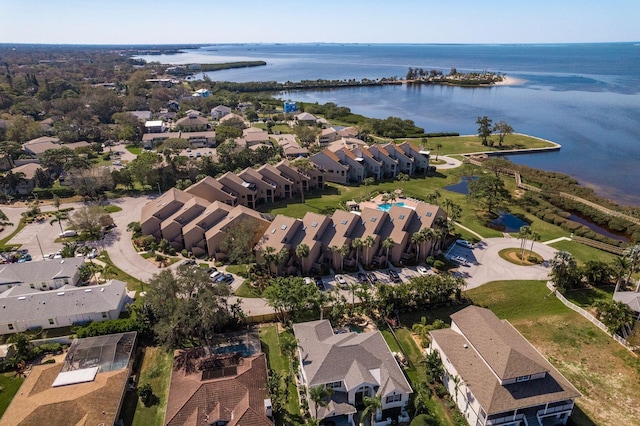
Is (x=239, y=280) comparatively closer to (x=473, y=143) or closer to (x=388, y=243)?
(x=388, y=243)

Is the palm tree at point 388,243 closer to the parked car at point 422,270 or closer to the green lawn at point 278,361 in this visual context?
the parked car at point 422,270

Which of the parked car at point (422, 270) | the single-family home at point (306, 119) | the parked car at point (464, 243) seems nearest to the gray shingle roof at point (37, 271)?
the parked car at point (422, 270)

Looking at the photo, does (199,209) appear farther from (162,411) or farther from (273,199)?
(162,411)

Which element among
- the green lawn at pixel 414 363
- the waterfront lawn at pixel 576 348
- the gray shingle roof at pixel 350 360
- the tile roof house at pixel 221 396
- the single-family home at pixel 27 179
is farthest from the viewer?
the single-family home at pixel 27 179

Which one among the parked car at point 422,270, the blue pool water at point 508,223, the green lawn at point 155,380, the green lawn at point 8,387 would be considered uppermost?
the parked car at point 422,270

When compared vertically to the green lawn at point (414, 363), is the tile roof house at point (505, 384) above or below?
above

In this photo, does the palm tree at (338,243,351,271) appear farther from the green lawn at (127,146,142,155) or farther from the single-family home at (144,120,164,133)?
the single-family home at (144,120,164,133)

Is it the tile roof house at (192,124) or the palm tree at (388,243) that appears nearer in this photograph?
the palm tree at (388,243)

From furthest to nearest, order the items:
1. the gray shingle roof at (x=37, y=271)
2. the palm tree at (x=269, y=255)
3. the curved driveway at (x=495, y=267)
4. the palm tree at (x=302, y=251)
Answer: the curved driveway at (x=495, y=267), the palm tree at (x=302, y=251), the palm tree at (x=269, y=255), the gray shingle roof at (x=37, y=271)
